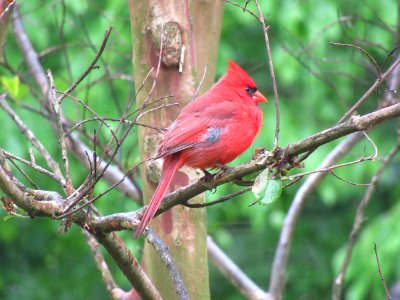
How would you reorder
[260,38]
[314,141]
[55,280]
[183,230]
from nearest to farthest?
[314,141] → [183,230] → [260,38] → [55,280]

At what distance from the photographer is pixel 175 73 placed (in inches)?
148

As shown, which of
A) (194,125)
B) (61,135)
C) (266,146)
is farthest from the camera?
(266,146)

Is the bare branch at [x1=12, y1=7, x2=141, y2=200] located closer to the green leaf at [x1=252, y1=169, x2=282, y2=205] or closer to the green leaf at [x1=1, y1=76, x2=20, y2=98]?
the green leaf at [x1=1, y1=76, x2=20, y2=98]

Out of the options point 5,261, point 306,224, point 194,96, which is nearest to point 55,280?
point 5,261

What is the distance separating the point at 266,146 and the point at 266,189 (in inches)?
191

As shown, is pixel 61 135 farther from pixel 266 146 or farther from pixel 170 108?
pixel 266 146

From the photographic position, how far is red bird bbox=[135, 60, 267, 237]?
3.52 m

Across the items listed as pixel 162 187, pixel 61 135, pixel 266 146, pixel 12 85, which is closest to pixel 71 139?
pixel 12 85

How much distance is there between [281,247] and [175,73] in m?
1.13

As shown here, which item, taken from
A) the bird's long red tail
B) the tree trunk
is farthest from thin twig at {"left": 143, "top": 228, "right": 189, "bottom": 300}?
the tree trunk

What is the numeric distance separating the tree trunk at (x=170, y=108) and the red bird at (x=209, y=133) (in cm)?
14

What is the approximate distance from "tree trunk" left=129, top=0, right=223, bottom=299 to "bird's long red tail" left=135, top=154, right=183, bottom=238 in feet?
0.82

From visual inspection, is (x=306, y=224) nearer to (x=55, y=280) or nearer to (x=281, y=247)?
(x=55, y=280)

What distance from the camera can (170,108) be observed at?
3834mm
